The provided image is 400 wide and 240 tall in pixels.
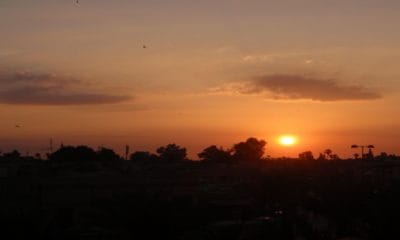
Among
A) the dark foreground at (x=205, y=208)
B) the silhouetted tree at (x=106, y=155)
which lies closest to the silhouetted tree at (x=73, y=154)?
the silhouetted tree at (x=106, y=155)

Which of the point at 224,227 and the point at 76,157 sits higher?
the point at 76,157

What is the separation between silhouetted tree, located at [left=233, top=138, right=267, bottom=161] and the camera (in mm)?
123887

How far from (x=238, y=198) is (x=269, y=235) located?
17165mm

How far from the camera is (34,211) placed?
2984 cm

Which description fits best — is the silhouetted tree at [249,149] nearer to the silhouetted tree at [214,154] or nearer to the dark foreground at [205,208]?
the silhouetted tree at [214,154]

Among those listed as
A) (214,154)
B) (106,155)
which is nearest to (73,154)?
(106,155)

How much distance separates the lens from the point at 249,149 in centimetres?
13212

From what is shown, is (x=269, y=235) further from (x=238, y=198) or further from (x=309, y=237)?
(x=238, y=198)

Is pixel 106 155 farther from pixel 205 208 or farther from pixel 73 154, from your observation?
pixel 205 208

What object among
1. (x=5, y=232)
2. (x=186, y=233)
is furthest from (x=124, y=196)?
(x=5, y=232)

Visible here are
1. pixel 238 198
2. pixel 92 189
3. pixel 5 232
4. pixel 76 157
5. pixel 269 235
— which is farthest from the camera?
pixel 76 157

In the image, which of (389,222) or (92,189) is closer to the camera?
(389,222)

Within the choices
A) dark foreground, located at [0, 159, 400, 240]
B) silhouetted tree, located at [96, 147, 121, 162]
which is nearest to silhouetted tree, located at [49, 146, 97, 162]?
silhouetted tree, located at [96, 147, 121, 162]

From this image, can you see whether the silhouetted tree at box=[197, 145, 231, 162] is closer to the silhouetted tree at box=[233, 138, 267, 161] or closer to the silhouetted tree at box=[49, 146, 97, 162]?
the silhouetted tree at box=[233, 138, 267, 161]
